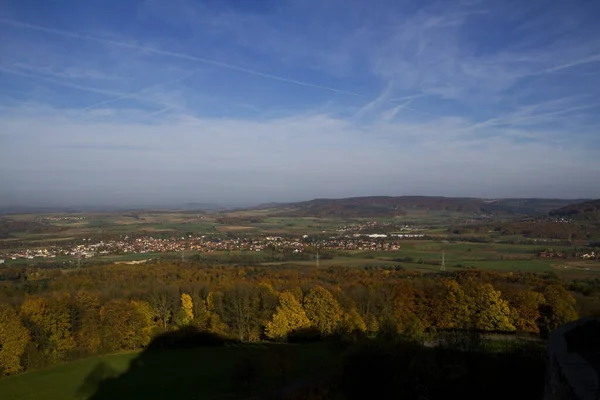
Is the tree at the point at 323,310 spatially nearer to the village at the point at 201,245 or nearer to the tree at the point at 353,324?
the tree at the point at 353,324

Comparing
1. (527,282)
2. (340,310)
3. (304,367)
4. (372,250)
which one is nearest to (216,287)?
(340,310)

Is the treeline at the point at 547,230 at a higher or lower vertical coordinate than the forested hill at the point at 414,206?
lower

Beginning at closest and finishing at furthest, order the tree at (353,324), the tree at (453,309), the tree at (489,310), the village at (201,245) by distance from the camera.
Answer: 1. the tree at (353,324)
2. the tree at (489,310)
3. the tree at (453,309)
4. the village at (201,245)

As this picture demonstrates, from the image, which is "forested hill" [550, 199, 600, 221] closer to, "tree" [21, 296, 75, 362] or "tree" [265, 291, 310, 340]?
"tree" [265, 291, 310, 340]

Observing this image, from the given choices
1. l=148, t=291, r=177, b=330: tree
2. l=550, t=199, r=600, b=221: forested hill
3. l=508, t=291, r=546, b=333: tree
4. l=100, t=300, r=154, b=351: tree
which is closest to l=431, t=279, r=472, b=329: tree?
l=508, t=291, r=546, b=333: tree

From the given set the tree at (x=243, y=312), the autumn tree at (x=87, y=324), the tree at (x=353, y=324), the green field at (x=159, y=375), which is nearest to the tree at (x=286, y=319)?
the tree at (x=243, y=312)

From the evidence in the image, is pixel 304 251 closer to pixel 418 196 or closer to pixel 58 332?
pixel 58 332

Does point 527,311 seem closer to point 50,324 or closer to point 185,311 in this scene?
point 185,311
